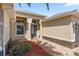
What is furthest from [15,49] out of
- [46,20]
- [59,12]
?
[59,12]

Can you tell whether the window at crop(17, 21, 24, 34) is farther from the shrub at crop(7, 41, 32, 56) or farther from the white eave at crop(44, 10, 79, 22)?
the white eave at crop(44, 10, 79, 22)

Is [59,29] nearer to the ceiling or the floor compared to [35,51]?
nearer to the ceiling

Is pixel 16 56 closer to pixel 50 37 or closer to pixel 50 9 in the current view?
pixel 50 37

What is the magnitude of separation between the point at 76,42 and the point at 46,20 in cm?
101

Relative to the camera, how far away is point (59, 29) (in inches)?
175

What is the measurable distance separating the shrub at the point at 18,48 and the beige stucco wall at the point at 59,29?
23.9 inches

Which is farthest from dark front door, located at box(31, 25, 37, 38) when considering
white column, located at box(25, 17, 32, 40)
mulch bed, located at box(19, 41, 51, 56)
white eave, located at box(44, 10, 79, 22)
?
white eave, located at box(44, 10, 79, 22)

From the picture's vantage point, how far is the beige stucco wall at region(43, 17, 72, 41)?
171 inches

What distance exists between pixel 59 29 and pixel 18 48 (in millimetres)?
1230

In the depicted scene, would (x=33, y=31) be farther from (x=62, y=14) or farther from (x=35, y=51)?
(x=62, y=14)

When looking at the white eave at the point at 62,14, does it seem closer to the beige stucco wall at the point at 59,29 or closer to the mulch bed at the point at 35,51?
the beige stucco wall at the point at 59,29

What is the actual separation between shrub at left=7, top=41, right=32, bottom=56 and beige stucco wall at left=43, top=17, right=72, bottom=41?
61 centimetres

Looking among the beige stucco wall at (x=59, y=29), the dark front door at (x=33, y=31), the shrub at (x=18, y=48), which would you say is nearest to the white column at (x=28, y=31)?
the dark front door at (x=33, y=31)

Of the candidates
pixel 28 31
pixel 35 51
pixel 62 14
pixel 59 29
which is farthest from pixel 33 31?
pixel 62 14
